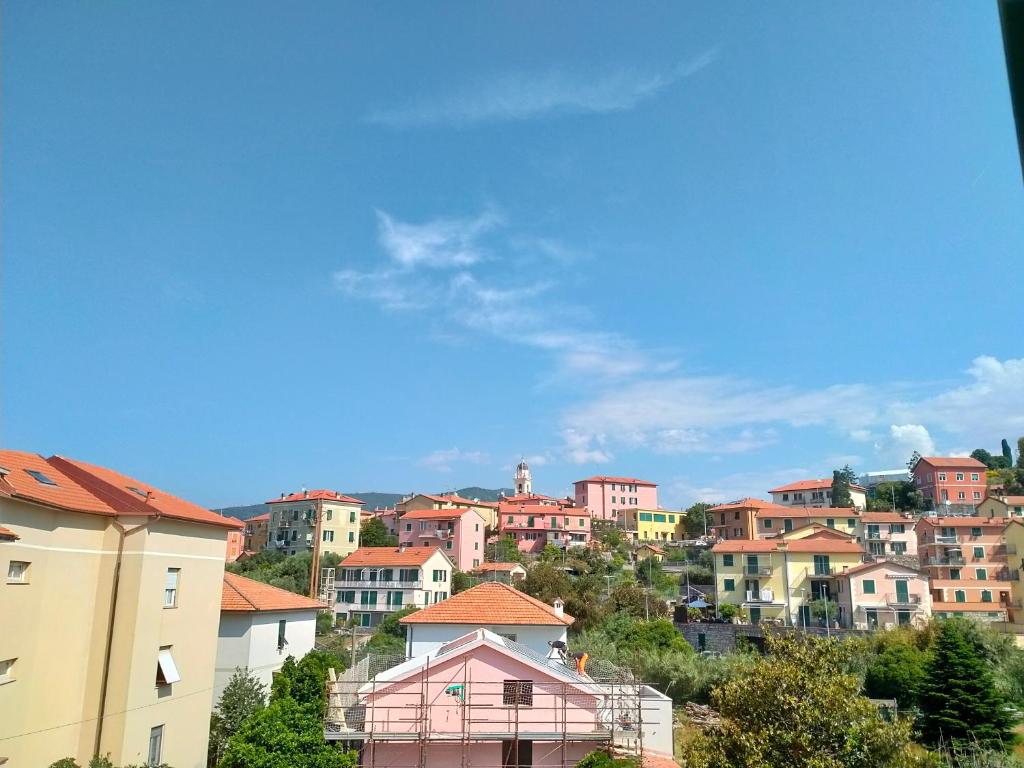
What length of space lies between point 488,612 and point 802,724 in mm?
18294

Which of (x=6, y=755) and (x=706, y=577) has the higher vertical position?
(x=706, y=577)

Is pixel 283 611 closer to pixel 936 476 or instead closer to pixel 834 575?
pixel 834 575

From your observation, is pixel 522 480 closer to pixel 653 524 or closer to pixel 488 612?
pixel 653 524

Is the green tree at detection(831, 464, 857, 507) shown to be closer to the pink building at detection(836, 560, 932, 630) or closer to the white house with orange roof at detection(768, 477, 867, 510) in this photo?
the white house with orange roof at detection(768, 477, 867, 510)

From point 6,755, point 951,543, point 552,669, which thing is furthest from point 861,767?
point 951,543

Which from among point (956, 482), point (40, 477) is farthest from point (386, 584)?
point (956, 482)

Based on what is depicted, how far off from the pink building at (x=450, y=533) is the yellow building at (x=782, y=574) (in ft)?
83.8

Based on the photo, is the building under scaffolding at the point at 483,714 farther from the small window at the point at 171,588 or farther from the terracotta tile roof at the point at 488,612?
the small window at the point at 171,588

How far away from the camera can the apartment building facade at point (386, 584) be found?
5325 centimetres

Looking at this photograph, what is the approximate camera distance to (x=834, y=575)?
49.7m

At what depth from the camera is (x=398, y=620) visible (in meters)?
38.3

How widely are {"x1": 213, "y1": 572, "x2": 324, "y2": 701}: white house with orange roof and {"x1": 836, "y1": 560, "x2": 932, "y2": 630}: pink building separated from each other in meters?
34.1

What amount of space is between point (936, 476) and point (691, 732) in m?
67.5

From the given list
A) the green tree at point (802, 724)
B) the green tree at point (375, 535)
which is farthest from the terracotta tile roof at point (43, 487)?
the green tree at point (375, 535)
